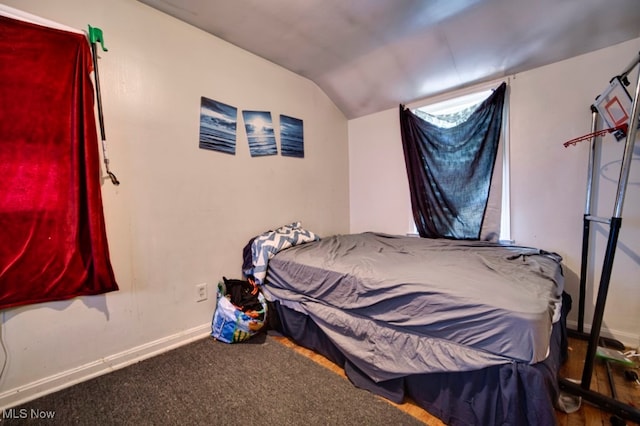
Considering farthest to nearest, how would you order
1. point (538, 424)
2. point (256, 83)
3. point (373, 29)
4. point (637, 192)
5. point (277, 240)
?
point (256, 83) → point (277, 240) → point (373, 29) → point (637, 192) → point (538, 424)

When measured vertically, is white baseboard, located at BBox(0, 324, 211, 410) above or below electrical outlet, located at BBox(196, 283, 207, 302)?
below

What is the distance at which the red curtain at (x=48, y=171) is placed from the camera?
50.5 inches

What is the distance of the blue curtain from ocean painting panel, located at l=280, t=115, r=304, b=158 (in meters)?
1.09

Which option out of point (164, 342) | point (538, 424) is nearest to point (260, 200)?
point (164, 342)

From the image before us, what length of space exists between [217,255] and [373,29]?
2124mm

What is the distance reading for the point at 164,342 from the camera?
5.83 feet

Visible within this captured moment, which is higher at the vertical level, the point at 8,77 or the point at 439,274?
the point at 8,77

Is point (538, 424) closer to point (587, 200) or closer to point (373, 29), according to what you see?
point (587, 200)

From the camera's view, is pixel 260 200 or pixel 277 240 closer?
pixel 277 240

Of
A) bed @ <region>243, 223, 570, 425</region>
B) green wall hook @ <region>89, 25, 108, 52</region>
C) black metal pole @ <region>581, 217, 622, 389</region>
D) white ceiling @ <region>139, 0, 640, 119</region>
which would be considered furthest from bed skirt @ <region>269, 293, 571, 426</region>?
green wall hook @ <region>89, 25, 108, 52</region>

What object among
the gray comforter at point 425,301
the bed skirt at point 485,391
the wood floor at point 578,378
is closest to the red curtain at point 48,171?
the gray comforter at point 425,301

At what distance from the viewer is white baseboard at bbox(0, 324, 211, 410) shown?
132 cm

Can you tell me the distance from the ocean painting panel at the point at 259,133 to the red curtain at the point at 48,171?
102 centimetres

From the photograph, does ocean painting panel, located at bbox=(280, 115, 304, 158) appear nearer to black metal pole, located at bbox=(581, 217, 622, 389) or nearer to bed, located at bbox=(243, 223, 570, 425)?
bed, located at bbox=(243, 223, 570, 425)
